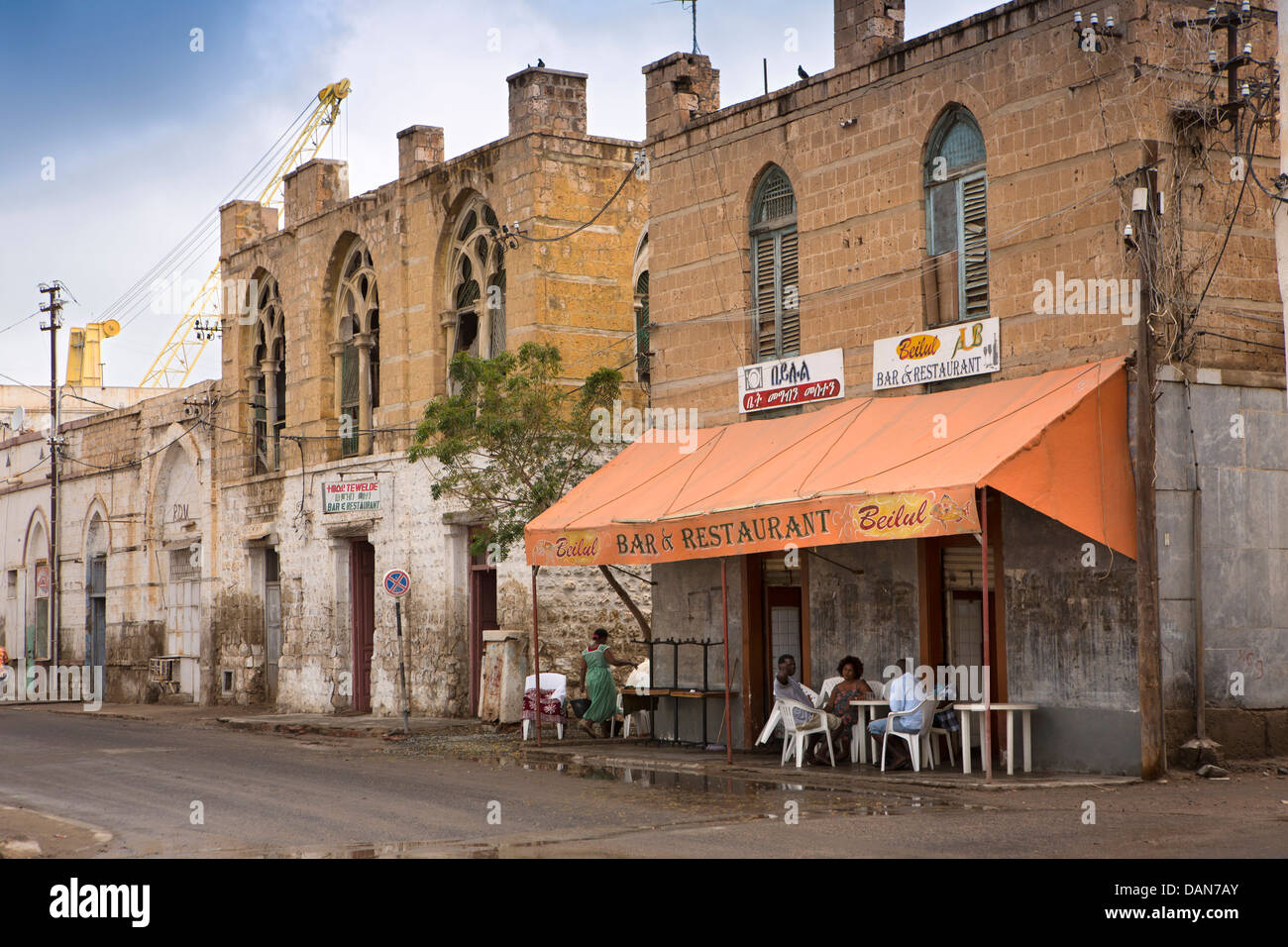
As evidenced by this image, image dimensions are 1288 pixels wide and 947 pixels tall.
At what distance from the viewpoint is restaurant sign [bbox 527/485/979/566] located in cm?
1377

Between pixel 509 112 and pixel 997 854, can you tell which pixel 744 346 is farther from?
pixel 997 854

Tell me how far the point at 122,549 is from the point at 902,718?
84.2 feet

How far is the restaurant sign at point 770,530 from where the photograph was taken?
1377 cm

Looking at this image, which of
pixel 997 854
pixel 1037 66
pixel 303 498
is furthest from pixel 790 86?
pixel 303 498

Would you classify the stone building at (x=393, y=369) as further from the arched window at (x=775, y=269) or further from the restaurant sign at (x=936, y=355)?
the restaurant sign at (x=936, y=355)

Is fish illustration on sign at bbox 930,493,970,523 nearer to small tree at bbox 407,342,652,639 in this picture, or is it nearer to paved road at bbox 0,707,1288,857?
paved road at bbox 0,707,1288,857

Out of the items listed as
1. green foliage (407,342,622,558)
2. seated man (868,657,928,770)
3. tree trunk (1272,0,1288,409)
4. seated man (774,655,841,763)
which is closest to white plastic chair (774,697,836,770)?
seated man (774,655,841,763)

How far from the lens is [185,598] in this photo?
34.3 m

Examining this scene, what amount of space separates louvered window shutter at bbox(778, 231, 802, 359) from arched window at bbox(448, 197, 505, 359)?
6.96 meters

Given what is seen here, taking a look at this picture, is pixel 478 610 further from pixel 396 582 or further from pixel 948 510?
pixel 948 510

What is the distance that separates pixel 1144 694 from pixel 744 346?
682cm

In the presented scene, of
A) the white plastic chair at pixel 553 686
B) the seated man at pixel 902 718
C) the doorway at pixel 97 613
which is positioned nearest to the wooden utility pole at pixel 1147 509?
the seated man at pixel 902 718

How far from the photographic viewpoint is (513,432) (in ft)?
67.6

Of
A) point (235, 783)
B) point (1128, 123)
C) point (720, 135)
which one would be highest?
point (720, 135)
